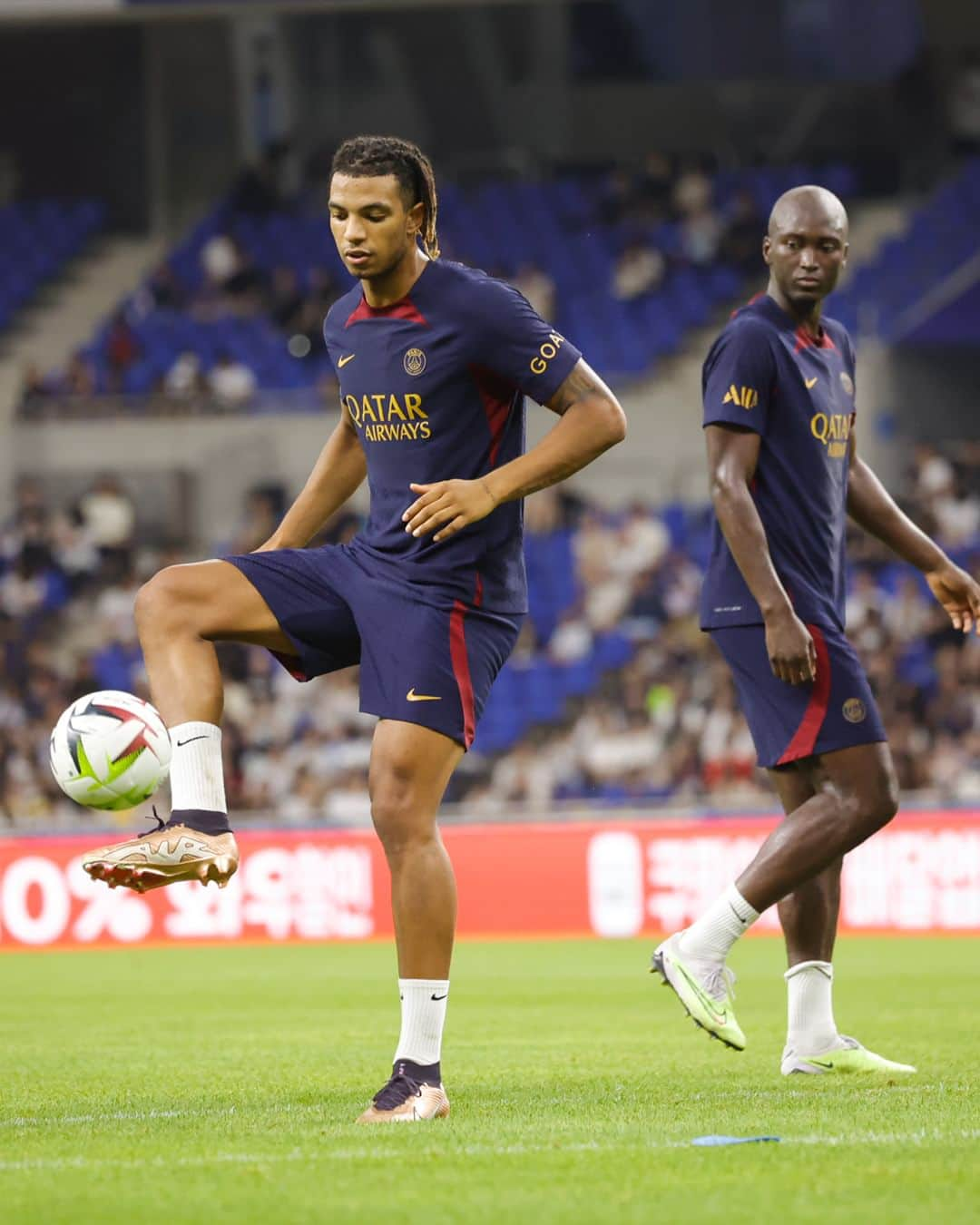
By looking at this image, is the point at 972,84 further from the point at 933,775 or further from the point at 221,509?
the point at 933,775

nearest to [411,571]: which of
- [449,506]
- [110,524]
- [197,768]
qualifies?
[449,506]

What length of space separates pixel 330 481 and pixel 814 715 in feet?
5.12

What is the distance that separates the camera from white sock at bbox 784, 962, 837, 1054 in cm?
651

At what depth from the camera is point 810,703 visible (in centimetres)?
641

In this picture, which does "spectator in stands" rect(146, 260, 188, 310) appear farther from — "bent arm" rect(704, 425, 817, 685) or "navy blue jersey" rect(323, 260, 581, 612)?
"navy blue jersey" rect(323, 260, 581, 612)

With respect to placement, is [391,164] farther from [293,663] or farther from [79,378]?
[79,378]

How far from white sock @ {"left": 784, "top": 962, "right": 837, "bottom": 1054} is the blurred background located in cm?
833

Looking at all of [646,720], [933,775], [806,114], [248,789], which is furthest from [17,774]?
[806,114]

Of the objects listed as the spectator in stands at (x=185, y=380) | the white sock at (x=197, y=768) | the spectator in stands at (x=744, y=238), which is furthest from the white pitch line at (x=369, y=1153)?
the spectator in stands at (x=744, y=238)

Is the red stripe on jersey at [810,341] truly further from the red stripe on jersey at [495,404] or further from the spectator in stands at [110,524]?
the spectator in stands at [110,524]

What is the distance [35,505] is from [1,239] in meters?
6.02

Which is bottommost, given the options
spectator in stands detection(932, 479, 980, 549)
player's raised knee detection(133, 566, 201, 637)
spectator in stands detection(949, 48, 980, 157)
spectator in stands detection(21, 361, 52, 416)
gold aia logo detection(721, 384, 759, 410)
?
player's raised knee detection(133, 566, 201, 637)

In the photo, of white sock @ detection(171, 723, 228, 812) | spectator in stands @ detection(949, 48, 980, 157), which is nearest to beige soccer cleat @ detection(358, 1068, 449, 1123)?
white sock @ detection(171, 723, 228, 812)

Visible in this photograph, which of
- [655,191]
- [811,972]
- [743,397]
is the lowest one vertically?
[811,972]
